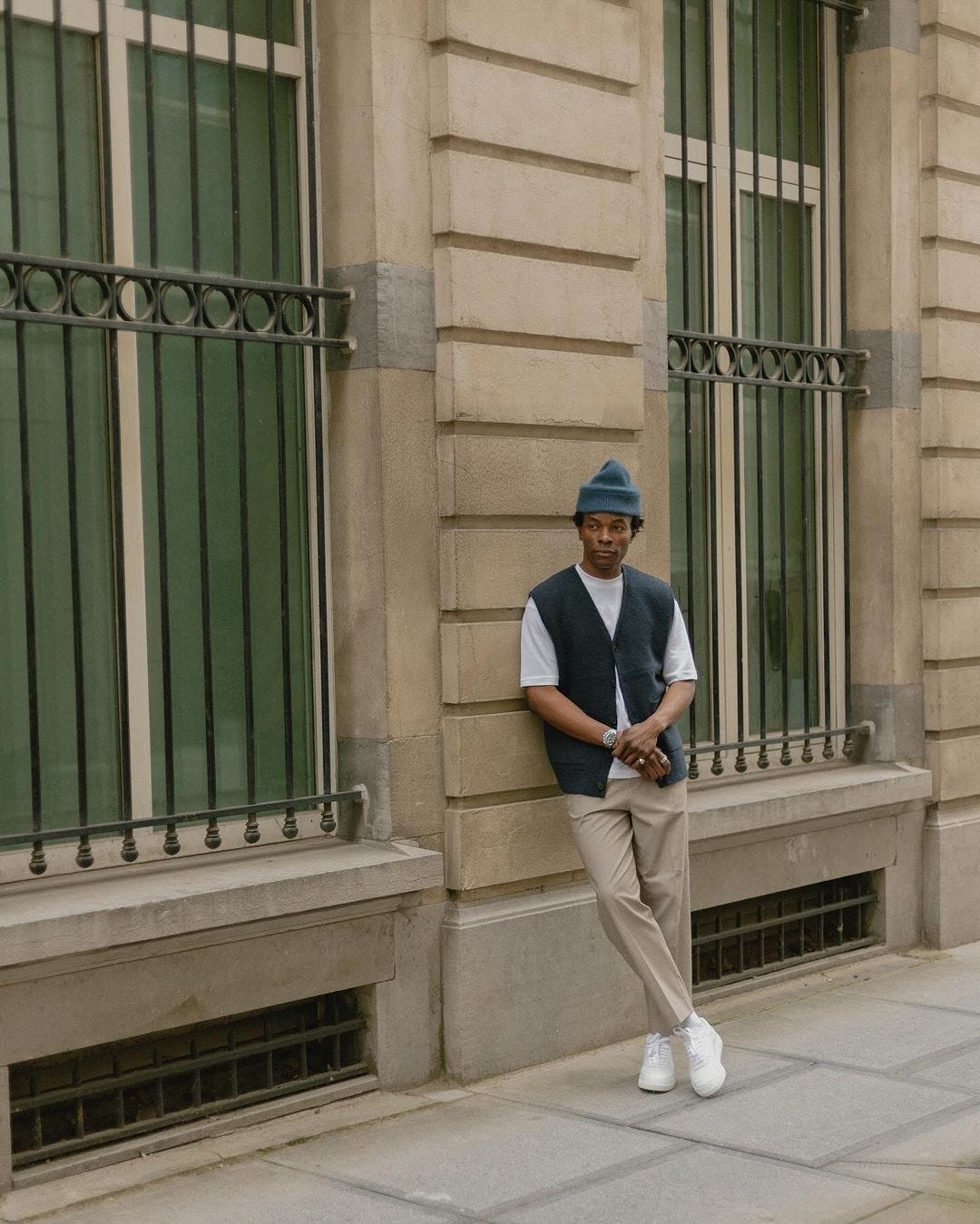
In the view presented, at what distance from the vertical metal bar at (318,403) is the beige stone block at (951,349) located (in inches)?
136

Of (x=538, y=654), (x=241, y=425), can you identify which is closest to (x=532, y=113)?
(x=241, y=425)

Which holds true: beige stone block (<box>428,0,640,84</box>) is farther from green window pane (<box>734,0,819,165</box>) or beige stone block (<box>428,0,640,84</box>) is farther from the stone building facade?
green window pane (<box>734,0,819,165</box>)

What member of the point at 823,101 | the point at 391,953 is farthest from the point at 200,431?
the point at 823,101

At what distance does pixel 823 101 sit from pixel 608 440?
2590 millimetres

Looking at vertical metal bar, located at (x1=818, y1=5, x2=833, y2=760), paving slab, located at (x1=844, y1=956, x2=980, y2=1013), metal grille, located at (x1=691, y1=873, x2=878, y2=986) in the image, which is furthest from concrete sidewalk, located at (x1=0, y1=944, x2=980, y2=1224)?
vertical metal bar, located at (x1=818, y1=5, x2=833, y2=760)

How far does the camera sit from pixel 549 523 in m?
6.62

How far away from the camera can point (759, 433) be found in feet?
26.1

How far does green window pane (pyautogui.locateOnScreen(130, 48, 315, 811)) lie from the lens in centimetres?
590

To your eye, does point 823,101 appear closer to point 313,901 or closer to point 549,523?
point 549,523

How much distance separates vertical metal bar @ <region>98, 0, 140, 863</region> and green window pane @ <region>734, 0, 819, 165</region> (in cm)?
327

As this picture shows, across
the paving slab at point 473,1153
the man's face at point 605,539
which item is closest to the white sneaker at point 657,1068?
the paving slab at point 473,1153

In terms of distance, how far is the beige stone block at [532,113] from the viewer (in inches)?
246

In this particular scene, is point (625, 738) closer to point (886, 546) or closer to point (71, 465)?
point (71, 465)

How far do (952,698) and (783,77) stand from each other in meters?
2.98
